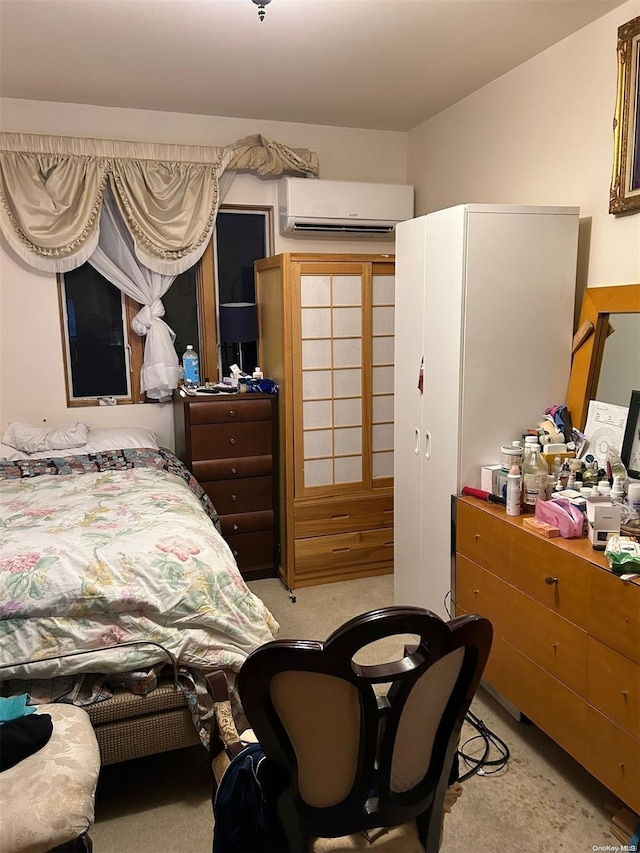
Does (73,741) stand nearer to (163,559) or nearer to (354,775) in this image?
(163,559)

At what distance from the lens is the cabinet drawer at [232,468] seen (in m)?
3.53

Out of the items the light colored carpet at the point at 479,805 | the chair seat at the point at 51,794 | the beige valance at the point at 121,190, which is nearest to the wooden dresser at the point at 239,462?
the beige valance at the point at 121,190

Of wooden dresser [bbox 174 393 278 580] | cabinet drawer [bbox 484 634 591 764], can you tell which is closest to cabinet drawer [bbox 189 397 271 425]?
wooden dresser [bbox 174 393 278 580]

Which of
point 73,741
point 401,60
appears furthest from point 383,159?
point 73,741

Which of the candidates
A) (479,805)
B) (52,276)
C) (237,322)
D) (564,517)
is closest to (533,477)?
(564,517)

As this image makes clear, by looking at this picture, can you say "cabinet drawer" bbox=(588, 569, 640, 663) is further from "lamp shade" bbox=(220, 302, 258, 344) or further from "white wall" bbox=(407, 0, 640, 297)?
"lamp shade" bbox=(220, 302, 258, 344)

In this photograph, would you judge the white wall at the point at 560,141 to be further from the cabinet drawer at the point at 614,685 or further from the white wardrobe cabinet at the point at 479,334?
the cabinet drawer at the point at 614,685

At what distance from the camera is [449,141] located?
364 centimetres

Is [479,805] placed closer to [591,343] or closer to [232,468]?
[591,343]

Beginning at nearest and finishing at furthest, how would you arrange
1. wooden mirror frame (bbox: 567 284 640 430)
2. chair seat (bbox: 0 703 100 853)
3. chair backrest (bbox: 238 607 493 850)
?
chair backrest (bbox: 238 607 493 850) → chair seat (bbox: 0 703 100 853) → wooden mirror frame (bbox: 567 284 640 430)

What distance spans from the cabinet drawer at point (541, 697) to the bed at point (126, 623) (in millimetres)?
859

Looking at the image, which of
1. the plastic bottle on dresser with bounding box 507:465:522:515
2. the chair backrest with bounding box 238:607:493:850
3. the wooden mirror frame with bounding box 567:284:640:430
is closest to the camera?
the chair backrest with bounding box 238:607:493:850

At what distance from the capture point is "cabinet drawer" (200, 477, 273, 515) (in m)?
3.58

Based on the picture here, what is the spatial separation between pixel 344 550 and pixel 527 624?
62.7 inches
